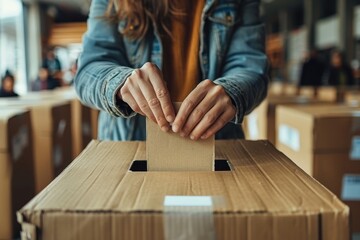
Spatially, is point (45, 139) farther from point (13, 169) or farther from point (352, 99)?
point (352, 99)

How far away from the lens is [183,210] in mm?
439

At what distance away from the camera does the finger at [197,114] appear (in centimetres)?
60

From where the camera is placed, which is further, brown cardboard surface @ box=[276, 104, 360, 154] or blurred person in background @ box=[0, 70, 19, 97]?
blurred person in background @ box=[0, 70, 19, 97]

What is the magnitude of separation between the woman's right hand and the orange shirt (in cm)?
27

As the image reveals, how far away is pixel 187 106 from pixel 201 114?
0.02m

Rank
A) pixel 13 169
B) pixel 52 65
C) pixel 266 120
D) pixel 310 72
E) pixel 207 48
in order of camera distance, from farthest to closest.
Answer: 1. pixel 52 65
2. pixel 310 72
3. pixel 266 120
4. pixel 13 169
5. pixel 207 48

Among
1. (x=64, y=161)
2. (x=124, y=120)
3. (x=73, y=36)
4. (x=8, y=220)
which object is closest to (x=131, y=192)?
(x=124, y=120)

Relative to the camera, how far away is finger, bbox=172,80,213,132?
0.59m

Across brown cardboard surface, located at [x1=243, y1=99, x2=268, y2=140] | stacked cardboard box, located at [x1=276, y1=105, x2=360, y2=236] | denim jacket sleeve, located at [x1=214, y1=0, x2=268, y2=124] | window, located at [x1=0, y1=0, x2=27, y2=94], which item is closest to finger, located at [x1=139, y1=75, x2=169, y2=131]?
denim jacket sleeve, located at [x1=214, y1=0, x2=268, y2=124]

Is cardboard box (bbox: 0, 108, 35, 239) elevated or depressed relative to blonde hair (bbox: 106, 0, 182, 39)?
depressed

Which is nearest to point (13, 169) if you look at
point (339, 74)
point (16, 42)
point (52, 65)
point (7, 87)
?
point (7, 87)

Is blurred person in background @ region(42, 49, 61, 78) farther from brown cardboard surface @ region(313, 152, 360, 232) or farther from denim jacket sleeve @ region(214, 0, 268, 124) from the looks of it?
denim jacket sleeve @ region(214, 0, 268, 124)

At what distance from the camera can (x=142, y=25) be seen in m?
0.94

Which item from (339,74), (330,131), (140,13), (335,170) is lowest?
(335,170)
